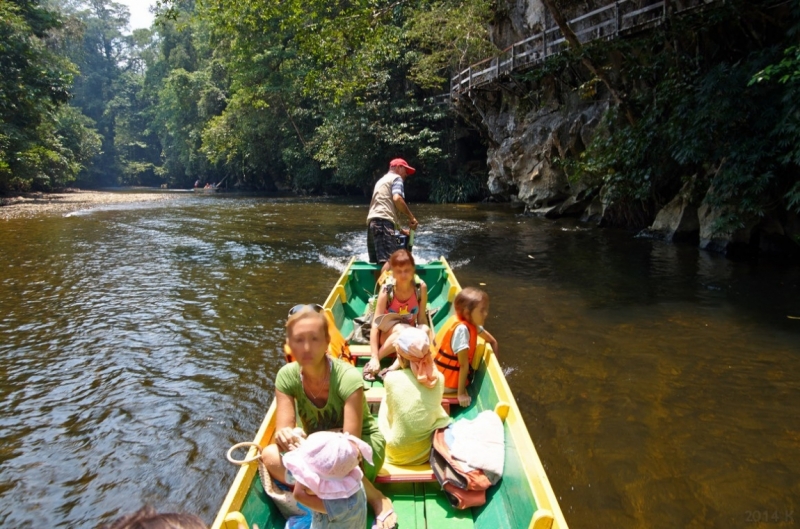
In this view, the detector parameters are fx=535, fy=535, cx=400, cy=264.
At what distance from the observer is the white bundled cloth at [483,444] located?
2809 millimetres

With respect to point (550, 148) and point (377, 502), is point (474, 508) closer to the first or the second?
point (377, 502)

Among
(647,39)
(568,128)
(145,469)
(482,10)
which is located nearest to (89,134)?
(482,10)

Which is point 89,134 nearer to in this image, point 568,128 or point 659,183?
point 568,128

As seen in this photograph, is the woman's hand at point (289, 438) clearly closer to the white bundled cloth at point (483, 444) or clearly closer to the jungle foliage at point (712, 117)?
the white bundled cloth at point (483, 444)

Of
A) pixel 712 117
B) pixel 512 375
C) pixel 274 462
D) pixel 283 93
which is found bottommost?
pixel 512 375

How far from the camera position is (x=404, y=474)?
2.97 metres

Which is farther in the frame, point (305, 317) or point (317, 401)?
point (317, 401)

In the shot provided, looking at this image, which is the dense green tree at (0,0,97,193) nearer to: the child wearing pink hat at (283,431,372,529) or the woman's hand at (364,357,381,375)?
the woman's hand at (364,357,381,375)

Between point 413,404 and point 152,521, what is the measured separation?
2.12 m

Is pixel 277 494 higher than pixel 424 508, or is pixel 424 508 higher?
pixel 277 494

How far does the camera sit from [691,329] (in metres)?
6.49

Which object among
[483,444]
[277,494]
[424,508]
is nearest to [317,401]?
[277,494]

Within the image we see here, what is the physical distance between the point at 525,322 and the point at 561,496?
11.9 feet

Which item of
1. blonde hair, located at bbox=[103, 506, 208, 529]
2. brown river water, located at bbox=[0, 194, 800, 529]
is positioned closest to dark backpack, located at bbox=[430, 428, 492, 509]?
brown river water, located at bbox=[0, 194, 800, 529]
